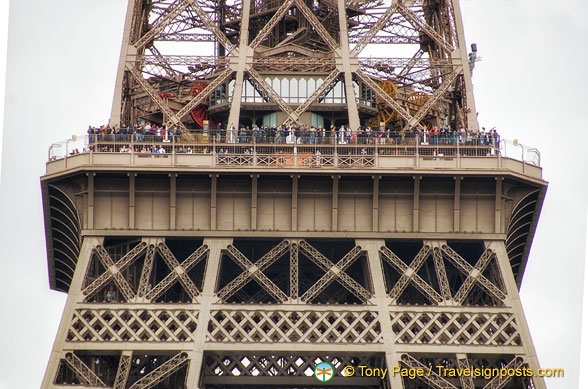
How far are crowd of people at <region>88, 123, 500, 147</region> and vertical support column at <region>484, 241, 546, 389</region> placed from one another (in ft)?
14.6

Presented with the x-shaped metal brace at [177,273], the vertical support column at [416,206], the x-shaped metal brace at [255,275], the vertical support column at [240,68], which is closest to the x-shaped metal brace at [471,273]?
the vertical support column at [416,206]

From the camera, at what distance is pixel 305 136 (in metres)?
69.4

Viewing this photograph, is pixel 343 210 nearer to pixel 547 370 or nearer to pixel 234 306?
pixel 234 306

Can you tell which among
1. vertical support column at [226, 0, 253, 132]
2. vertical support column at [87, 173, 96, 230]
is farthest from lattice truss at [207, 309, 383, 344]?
vertical support column at [226, 0, 253, 132]

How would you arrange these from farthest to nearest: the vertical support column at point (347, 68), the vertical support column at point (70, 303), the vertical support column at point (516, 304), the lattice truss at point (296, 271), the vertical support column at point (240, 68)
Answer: the vertical support column at point (347, 68) < the vertical support column at point (240, 68) < the lattice truss at point (296, 271) < the vertical support column at point (516, 304) < the vertical support column at point (70, 303)

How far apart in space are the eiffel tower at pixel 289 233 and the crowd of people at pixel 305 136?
3.7 inches

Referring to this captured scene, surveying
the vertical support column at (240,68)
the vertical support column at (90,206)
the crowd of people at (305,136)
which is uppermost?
the vertical support column at (240,68)

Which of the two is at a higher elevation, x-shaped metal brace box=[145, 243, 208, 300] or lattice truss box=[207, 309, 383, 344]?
x-shaped metal brace box=[145, 243, 208, 300]

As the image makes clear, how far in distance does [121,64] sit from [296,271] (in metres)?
13.4

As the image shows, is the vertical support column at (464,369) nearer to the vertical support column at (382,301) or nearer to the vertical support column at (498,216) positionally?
the vertical support column at (382,301)

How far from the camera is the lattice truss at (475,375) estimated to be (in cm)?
6488

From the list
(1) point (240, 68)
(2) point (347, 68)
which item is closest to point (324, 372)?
(2) point (347, 68)

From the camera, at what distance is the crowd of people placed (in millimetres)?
69125

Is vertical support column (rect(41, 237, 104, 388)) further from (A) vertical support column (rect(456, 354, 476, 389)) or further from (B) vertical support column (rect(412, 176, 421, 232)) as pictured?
(A) vertical support column (rect(456, 354, 476, 389))
